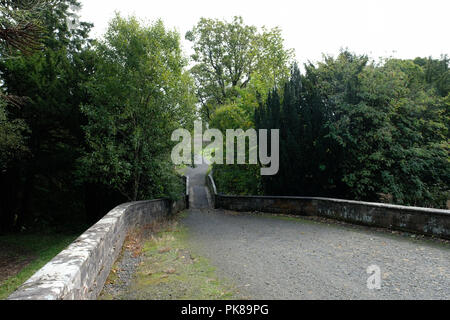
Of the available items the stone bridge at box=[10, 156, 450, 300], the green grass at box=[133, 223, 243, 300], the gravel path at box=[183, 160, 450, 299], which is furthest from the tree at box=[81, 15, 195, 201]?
the green grass at box=[133, 223, 243, 300]

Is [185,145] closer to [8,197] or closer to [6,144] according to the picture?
[6,144]

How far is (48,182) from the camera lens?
15047 mm

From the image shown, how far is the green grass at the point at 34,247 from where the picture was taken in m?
8.25

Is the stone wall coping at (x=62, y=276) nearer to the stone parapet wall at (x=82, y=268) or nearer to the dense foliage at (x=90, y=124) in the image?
the stone parapet wall at (x=82, y=268)

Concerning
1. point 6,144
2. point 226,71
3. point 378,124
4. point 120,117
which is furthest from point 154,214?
point 226,71

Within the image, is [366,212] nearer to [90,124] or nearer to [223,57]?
[90,124]

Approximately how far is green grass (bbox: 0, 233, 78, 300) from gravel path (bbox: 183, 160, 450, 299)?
4.96 metres

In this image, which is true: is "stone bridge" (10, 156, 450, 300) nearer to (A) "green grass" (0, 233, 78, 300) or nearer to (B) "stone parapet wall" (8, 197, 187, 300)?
Result: (B) "stone parapet wall" (8, 197, 187, 300)

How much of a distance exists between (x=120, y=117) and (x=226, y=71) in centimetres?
2092

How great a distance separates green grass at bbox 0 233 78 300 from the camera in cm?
825

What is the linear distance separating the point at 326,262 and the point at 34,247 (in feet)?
37.2

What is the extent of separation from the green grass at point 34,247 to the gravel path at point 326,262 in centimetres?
496

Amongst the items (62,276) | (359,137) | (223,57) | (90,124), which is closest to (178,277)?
(62,276)

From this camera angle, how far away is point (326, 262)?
204 inches
